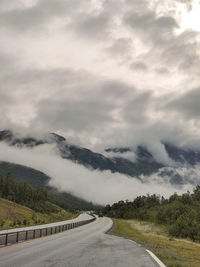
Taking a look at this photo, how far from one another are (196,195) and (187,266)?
12025cm

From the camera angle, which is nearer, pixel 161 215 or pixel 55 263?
pixel 55 263

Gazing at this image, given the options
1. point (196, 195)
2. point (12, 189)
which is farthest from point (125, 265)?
point (12, 189)

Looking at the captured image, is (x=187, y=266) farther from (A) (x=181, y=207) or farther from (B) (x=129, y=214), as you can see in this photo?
(B) (x=129, y=214)

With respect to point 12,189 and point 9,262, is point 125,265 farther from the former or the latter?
point 12,189

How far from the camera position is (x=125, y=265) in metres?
13.8

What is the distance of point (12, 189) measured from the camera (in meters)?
195

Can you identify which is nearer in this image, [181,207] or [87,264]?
[87,264]

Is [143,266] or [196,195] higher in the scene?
[196,195]

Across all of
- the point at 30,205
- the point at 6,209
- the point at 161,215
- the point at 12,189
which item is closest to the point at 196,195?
the point at 161,215

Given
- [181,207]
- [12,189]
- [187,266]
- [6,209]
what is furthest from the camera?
[12,189]

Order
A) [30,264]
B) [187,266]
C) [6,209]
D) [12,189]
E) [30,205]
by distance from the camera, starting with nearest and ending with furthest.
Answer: [30,264] → [187,266] → [6,209] → [30,205] → [12,189]

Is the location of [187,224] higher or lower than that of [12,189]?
lower

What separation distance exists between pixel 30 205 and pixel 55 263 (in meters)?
171

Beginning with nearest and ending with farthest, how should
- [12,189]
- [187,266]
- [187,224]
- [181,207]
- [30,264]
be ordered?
[30,264] → [187,266] → [187,224] → [181,207] → [12,189]
